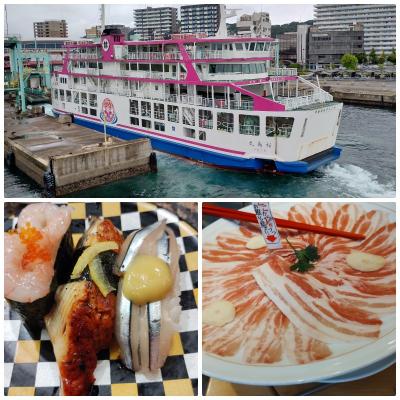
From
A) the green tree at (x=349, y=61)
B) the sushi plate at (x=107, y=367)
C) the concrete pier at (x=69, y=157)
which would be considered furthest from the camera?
the green tree at (x=349, y=61)

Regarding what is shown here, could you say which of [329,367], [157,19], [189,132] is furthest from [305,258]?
[189,132]

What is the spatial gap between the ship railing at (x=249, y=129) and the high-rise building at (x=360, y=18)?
42.6 inches

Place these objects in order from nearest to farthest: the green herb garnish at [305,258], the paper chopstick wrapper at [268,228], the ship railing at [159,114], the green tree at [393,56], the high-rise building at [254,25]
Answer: the green herb garnish at [305,258] < the paper chopstick wrapper at [268,228] < the high-rise building at [254,25] < the green tree at [393,56] < the ship railing at [159,114]

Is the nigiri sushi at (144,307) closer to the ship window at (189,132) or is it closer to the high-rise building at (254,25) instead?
the high-rise building at (254,25)

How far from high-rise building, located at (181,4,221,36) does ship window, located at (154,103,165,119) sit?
1.73 m

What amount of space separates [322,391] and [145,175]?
286 centimetres

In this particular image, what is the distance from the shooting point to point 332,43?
19.7ft

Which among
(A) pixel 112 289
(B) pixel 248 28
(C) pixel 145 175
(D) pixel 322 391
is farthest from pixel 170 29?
(D) pixel 322 391

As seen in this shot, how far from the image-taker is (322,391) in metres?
1.99

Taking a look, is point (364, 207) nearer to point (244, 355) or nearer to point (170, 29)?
point (244, 355)

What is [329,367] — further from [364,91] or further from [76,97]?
[364,91]

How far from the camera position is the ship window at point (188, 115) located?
5461 mm

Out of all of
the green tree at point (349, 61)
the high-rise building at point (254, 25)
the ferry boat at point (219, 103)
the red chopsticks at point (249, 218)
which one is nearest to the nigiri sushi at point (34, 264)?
the red chopsticks at point (249, 218)

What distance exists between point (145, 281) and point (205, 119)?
3677mm
